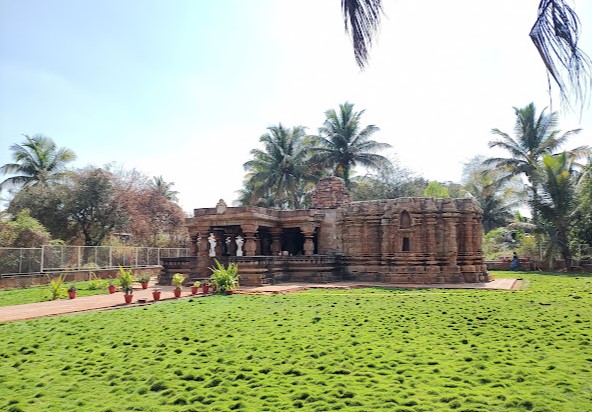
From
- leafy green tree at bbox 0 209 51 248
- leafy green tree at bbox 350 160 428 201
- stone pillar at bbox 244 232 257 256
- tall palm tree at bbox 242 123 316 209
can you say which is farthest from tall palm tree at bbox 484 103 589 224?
leafy green tree at bbox 0 209 51 248

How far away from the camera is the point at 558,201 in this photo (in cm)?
2242

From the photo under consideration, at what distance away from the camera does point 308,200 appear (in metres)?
40.6

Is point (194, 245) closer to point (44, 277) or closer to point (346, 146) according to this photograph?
point (44, 277)

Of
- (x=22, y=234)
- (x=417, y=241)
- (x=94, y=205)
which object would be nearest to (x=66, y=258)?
(x=22, y=234)

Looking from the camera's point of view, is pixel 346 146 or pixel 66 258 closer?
pixel 66 258

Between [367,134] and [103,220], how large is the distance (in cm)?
1976

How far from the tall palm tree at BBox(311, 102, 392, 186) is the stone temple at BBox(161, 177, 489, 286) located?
16024 mm

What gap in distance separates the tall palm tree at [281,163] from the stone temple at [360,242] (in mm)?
15301

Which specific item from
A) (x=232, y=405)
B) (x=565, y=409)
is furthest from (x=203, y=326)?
(x=565, y=409)

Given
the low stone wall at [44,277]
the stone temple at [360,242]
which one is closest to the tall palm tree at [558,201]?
the stone temple at [360,242]

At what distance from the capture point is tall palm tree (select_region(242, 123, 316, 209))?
114 ft

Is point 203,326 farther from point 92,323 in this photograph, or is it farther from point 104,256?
point 104,256

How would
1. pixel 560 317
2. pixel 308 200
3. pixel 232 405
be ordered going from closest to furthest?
pixel 232 405 → pixel 560 317 → pixel 308 200

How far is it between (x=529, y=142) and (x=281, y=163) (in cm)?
1765
